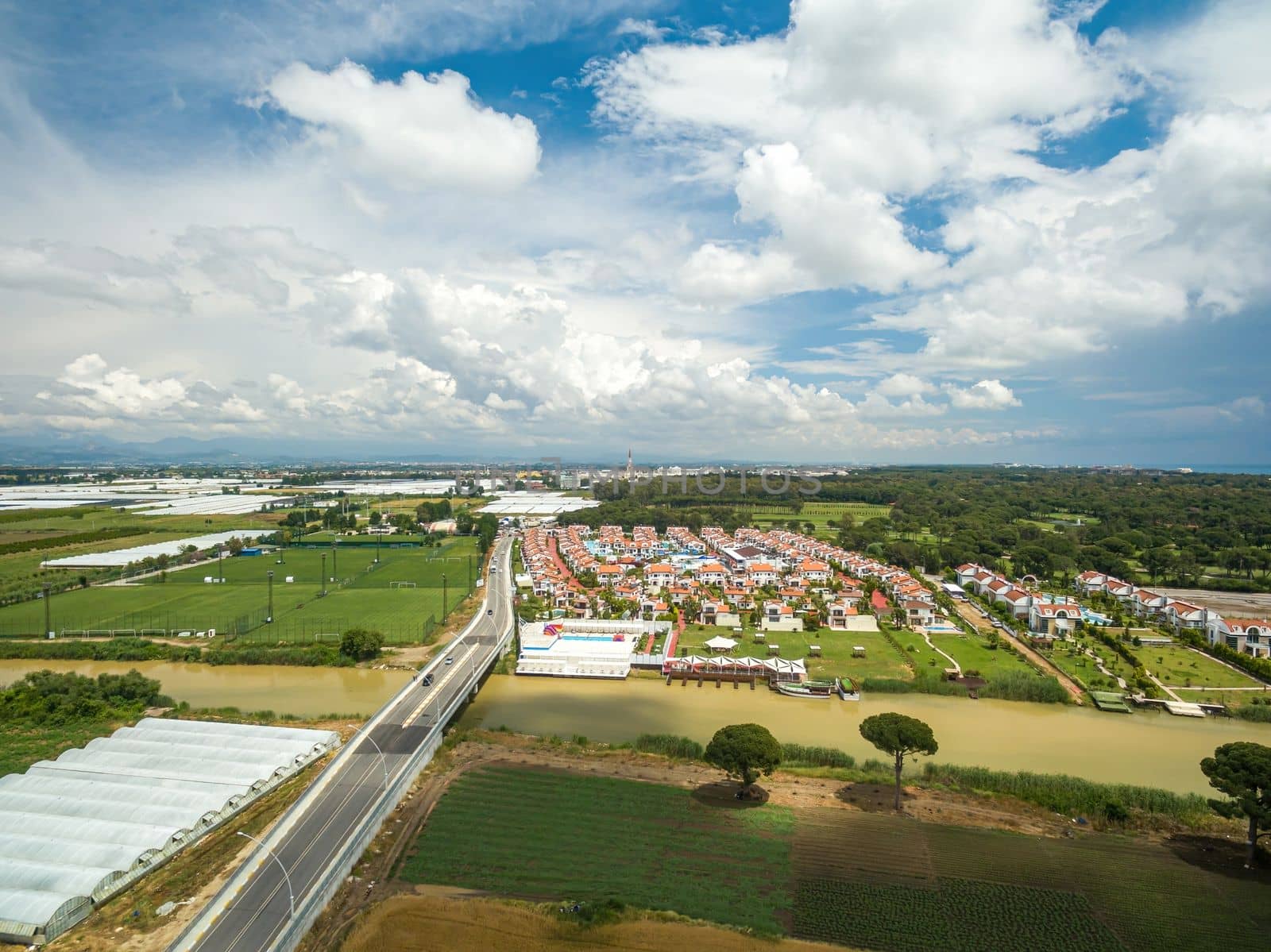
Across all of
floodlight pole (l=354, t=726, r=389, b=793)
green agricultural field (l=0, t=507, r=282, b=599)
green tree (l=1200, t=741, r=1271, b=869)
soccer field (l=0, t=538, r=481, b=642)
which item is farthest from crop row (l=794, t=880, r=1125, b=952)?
green agricultural field (l=0, t=507, r=282, b=599)

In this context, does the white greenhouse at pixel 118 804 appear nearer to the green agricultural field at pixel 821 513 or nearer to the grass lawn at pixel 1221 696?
the grass lawn at pixel 1221 696

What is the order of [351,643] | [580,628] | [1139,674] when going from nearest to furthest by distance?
[1139,674] → [351,643] → [580,628]

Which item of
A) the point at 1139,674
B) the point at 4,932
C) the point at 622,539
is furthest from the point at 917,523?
the point at 4,932

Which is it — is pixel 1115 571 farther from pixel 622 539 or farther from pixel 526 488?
pixel 526 488

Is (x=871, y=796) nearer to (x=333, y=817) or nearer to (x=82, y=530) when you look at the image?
(x=333, y=817)

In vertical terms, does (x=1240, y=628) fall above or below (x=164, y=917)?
above
